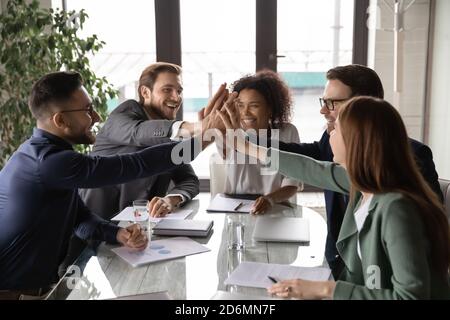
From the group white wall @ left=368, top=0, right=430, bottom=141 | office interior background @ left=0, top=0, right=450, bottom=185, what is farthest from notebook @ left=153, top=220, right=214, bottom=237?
white wall @ left=368, top=0, right=430, bottom=141

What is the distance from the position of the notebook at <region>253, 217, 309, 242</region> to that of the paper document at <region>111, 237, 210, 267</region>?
0.24 metres

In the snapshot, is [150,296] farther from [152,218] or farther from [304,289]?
[152,218]

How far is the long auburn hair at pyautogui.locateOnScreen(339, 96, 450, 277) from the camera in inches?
50.7

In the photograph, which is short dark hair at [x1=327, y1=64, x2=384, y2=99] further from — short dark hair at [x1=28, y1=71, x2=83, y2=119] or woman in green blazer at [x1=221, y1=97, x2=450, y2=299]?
short dark hair at [x1=28, y1=71, x2=83, y2=119]

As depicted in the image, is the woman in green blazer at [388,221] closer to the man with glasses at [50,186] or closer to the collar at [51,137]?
the man with glasses at [50,186]

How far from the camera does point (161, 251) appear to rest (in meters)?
1.71

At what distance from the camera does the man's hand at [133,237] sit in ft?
5.69

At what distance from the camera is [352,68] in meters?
2.12

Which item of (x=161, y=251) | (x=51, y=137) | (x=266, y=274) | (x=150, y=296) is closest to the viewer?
(x=150, y=296)

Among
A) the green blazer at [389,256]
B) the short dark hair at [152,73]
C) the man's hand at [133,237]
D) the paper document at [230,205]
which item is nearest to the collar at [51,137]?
the man's hand at [133,237]

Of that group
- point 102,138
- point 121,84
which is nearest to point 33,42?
Result: point 102,138

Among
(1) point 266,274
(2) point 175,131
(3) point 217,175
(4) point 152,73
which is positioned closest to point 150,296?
(1) point 266,274

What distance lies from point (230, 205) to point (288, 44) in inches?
103

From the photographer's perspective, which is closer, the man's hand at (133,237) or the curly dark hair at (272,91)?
the man's hand at (133,237)
